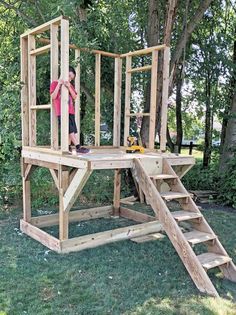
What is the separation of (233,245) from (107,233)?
178 centimetres

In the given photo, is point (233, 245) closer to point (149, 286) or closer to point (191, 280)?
point (191, 280)

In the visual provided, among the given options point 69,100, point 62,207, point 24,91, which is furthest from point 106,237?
point 24,91

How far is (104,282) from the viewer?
3357 millimetres

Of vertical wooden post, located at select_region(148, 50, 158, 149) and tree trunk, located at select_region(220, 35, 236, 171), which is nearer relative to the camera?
vertical wooden post, located at select_region(148, 50, 158, 149)

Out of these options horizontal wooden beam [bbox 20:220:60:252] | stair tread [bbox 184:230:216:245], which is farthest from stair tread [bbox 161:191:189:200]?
horizontal wooden beam [bbox 20:220:60:252]

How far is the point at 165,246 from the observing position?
14.6ft

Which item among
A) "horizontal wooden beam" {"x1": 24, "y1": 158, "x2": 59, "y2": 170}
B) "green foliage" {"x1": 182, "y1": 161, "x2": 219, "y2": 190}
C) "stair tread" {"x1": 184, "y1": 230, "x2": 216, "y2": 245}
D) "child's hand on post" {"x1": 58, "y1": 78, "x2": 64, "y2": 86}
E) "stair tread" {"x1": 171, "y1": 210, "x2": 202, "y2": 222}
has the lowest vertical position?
"green foliage" {"x1": 182, "y1": 161, "x2": 219, "y2": 190}

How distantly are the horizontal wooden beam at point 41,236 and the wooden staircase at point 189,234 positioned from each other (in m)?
1.38

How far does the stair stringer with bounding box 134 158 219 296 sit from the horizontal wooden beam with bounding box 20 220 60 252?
4.47 feet

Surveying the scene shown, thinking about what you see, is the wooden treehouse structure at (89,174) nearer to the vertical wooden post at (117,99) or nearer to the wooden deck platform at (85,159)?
the wooden deck platform at (85,159)

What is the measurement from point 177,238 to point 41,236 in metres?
2.01

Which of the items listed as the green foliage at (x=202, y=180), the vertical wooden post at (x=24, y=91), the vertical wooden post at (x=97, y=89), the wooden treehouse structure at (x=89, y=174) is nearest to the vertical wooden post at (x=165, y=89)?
the wooden treehouse structure at (x=89, y=174)

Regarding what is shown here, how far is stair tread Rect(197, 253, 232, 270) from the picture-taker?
→ 3.34m

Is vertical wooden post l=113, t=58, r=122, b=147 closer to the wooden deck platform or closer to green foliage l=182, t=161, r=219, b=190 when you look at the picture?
the wooden deck platform
